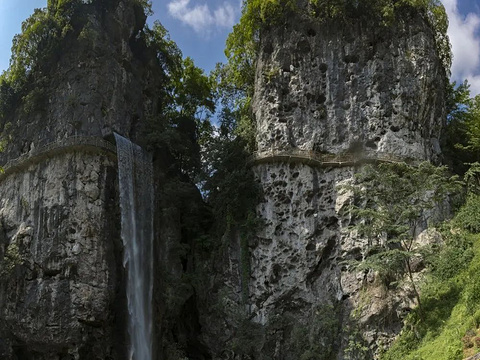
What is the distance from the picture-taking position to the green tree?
1645 centimetres

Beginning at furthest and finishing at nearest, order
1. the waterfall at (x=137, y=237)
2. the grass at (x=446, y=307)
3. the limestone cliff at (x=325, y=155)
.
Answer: the waterfall at (x=137, y=237) → the limestone cliff at (x=325, y=155) → the grass at (x=446, y=307)

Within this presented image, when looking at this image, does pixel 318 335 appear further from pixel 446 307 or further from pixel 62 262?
pixel 62 262

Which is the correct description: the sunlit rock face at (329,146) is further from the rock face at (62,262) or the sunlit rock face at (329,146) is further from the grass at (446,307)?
the rock face at (62,262)

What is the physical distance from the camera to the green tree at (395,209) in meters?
16.5

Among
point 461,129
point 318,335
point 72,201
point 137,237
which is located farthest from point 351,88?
point 72,201

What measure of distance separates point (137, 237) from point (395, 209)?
30.6ft

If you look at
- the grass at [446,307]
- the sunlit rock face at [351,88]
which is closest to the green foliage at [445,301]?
the grass at [446,307]

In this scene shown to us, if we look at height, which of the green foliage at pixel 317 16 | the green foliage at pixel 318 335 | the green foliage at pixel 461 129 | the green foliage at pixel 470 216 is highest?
the green foliage at pixel 317 16

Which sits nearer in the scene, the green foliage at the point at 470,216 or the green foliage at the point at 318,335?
the green foliage at the point at 318,335

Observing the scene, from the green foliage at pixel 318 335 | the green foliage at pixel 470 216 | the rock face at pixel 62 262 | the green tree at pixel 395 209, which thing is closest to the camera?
the green tree at pixel 395 209

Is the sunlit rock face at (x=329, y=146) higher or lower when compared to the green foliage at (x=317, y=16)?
lower

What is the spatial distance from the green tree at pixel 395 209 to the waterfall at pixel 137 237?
7611mm

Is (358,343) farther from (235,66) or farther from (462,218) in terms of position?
(235,66)

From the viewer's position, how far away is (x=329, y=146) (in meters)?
→ 21.3
